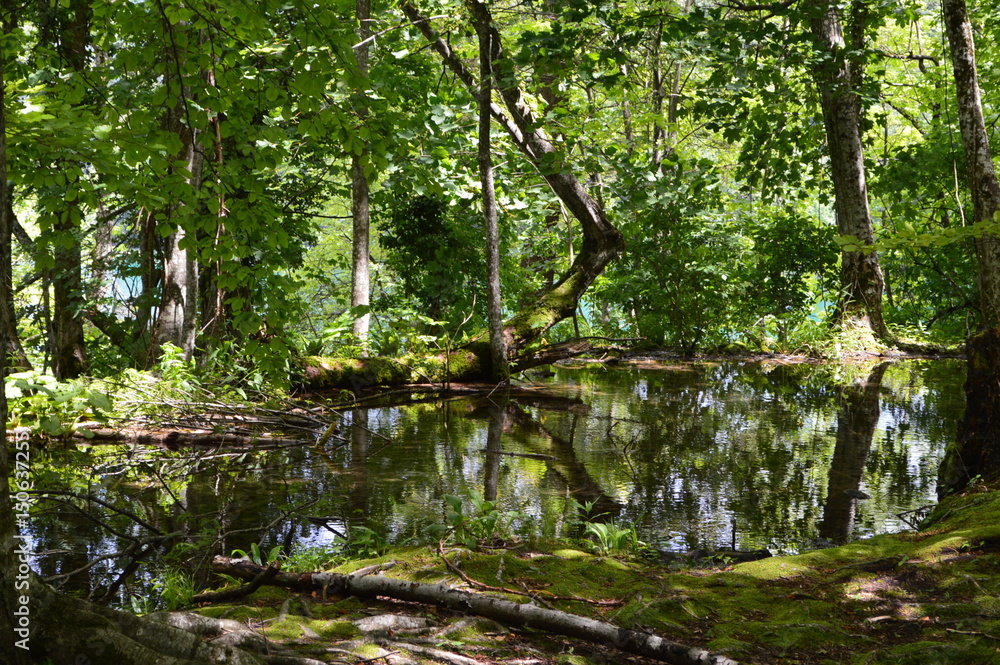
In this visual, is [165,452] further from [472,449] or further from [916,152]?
[916,152]

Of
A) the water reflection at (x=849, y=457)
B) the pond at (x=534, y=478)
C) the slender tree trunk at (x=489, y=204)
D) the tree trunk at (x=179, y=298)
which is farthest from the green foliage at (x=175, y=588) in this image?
the slender tree trunk at (x=489, y=204)

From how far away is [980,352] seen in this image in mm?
4484

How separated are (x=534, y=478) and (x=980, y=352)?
121 inches

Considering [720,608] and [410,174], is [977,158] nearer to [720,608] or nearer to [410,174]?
[720,608]

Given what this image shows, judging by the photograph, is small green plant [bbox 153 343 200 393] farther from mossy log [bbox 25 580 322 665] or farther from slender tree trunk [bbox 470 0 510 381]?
mossy log [bbox 25 580 322 665]

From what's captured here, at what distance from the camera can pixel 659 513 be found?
4.72 m

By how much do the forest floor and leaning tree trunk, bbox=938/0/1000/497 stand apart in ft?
2.38

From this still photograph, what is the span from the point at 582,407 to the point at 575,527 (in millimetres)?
4370

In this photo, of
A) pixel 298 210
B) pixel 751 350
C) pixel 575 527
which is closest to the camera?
pixel 575 527

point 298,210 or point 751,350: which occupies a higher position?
point 298,210

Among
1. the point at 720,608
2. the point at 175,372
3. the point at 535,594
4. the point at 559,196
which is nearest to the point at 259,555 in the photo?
the point at 535,594

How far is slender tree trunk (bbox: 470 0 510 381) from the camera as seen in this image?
8867 mm

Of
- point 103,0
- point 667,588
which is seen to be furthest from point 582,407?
point 103,0

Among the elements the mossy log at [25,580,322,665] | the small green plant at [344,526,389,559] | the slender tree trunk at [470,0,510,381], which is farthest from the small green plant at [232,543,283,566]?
the slender tree trunk at [470,0,510,381]
